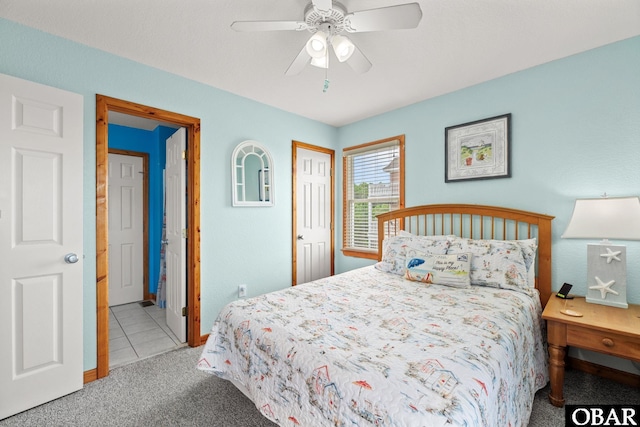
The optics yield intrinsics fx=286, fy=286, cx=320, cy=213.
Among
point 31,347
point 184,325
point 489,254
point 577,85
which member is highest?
point 577,85

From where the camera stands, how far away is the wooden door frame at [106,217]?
2.15m

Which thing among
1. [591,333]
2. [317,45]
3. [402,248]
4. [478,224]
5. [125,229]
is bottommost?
[591,333]

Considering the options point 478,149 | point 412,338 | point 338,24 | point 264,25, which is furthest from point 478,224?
point 264,25

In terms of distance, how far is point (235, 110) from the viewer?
9.75ft

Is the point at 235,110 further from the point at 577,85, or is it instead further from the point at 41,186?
the point at 577,85

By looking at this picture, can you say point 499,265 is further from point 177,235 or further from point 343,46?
point 177,235

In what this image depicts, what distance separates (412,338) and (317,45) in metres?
1.67

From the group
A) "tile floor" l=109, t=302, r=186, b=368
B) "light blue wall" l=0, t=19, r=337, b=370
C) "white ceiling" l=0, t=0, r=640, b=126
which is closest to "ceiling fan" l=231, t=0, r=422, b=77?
"white ceiling" l=0, t=0, r=640, b=126

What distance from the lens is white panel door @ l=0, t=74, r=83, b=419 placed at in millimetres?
1750

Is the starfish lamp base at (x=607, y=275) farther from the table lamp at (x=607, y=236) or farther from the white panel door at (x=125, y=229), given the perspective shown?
the white panel door at (x=125, y=229)

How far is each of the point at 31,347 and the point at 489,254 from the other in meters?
3.31

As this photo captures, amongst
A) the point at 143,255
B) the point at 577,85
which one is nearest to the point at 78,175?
the point at 143,255

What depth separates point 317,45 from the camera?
5.42ft

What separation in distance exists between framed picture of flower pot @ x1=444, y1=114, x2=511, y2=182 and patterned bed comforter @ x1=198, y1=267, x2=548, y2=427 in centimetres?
115
